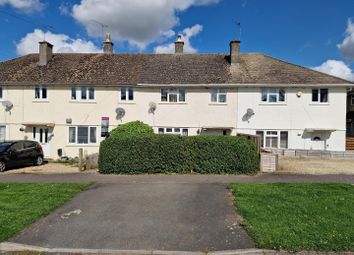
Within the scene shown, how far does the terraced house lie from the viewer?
19719mm

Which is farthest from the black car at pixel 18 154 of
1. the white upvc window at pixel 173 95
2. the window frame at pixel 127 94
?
the white upvc window at pixel 173 95

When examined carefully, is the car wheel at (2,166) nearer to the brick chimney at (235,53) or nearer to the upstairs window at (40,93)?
the upstairs window at (40,93)

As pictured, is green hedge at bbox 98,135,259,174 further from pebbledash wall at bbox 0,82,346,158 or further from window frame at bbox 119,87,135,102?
window frame at bbox 119,87,135,102

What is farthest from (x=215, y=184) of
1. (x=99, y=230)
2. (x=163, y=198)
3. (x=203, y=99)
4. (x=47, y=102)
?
(x=47, y=102)

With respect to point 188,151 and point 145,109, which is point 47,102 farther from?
point 188,151

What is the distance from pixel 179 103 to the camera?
20516 millimetres

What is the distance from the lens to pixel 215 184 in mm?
10734

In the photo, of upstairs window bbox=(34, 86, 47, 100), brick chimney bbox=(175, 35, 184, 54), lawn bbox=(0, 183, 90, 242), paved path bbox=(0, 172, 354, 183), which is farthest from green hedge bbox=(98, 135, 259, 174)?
brick chimney bbox=(175, 35, 184, 54)

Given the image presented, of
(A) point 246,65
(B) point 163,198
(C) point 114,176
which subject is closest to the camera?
(B) point 163,198

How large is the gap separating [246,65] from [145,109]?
27.5 feet

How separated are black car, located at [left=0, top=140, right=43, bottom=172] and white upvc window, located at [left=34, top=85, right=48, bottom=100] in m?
4.86

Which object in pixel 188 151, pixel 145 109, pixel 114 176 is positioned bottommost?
pixel 114 176

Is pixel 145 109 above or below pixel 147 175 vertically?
above

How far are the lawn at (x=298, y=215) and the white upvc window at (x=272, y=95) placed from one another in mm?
10812
